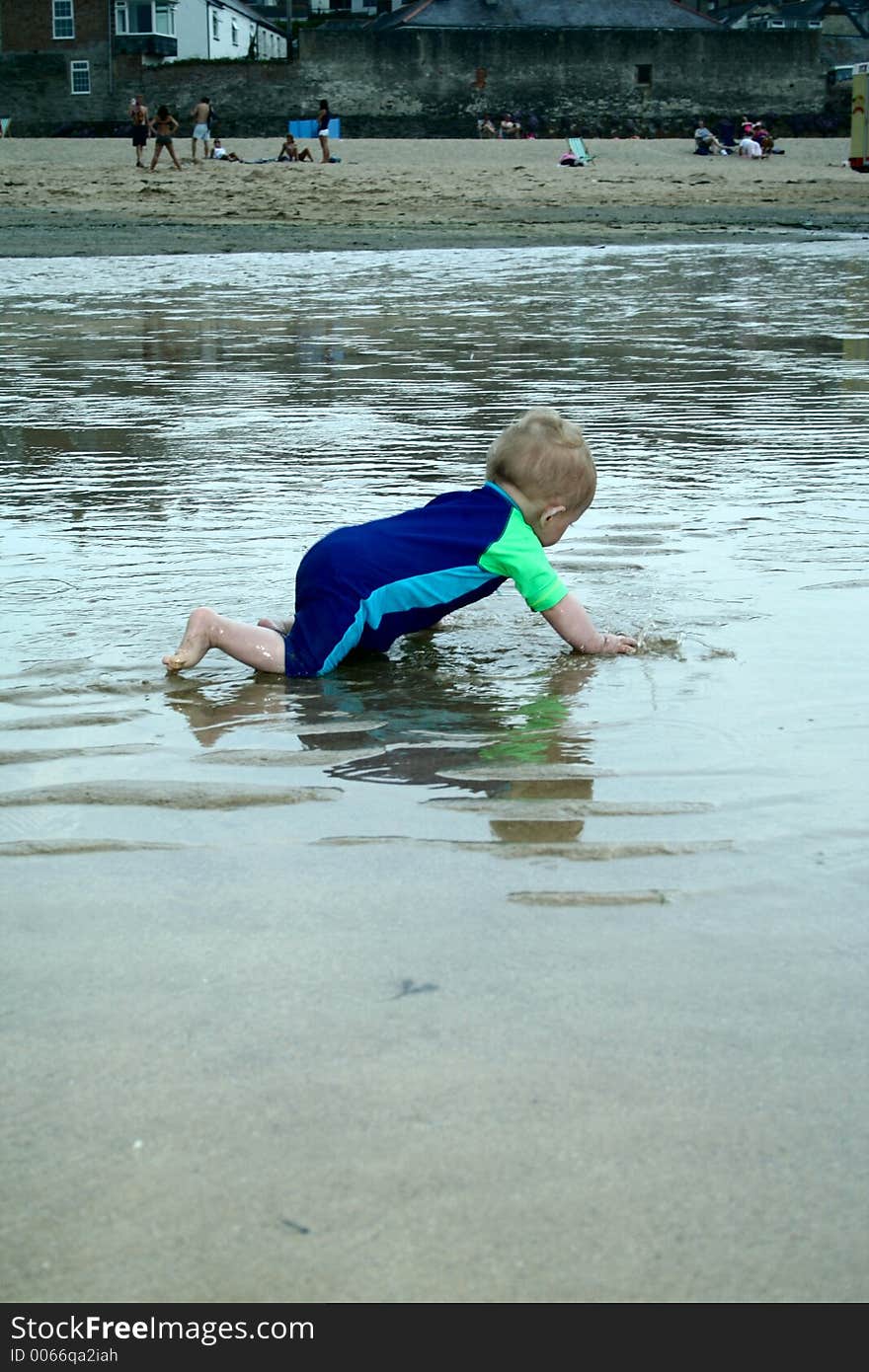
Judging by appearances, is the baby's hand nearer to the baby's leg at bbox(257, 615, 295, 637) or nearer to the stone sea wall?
the baby's leg at bbox(257, 615, 295, 637)

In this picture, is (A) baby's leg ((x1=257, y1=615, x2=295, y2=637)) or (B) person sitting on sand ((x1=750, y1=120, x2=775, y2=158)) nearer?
(A) baby's leg ((x1=257, y1=615, x2=295, y2=637))

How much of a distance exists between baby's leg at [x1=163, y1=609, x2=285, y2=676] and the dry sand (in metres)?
16.4

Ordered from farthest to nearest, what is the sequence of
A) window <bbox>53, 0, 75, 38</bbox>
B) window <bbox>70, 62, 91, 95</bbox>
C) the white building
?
the white building < window <bbox>53, 0, 75, 38</bbox> < window <bbox>70, 62, 91, 95</bbox>

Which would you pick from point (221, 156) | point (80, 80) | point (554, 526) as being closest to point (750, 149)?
point (221, 156)

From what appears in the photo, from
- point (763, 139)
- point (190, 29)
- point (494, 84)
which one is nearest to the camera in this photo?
point (763, 139)

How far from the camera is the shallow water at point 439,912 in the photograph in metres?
1.49

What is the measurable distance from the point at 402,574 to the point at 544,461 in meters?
0.45

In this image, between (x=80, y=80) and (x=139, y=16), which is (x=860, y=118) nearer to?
(x=80, y=80)

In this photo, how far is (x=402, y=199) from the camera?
96.0ft

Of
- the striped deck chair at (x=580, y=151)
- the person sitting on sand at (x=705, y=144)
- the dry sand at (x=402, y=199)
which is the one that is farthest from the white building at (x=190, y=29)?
the dry sand at (x=402, y=199)

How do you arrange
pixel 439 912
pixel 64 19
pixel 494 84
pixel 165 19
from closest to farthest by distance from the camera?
pixel 439 912, pixel 494 84, pixel 64 19, pixel 165 19

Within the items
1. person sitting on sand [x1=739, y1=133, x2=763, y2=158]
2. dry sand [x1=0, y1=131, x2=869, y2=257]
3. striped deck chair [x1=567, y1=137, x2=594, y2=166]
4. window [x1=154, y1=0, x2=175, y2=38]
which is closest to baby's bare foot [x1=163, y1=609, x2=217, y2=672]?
dry sand [x1=0, y1=131, x2=869, y2=257]

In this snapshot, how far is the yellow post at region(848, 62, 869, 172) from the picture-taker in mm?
35625

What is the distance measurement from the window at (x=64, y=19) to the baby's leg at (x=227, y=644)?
204ft
